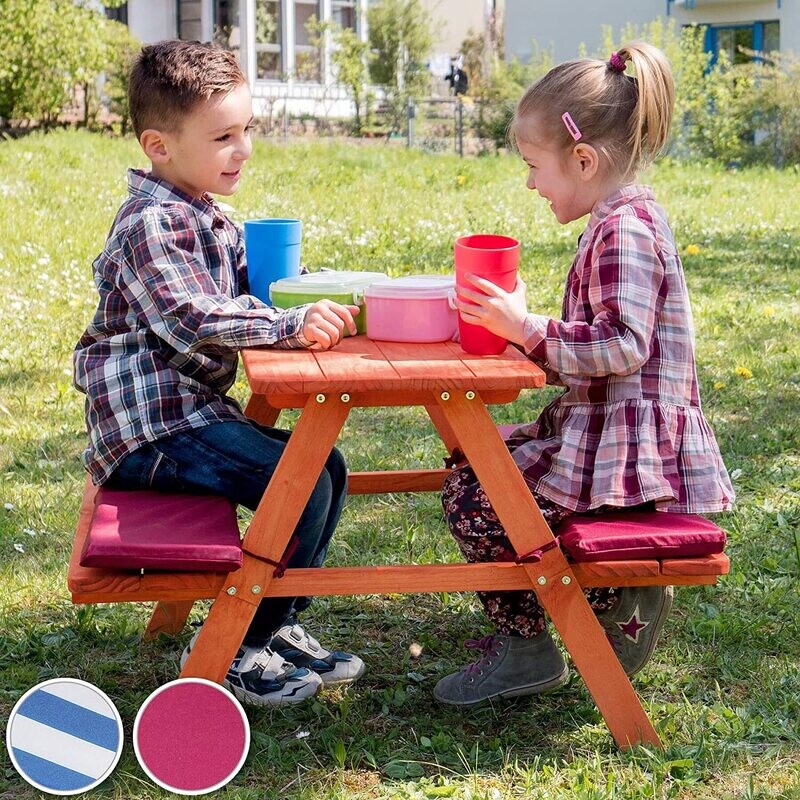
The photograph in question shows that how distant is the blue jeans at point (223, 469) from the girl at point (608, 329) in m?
0.31

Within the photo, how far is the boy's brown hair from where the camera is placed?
265 cm

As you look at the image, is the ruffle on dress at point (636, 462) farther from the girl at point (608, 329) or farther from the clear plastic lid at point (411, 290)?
the clear plastic lid at point (411, 290)

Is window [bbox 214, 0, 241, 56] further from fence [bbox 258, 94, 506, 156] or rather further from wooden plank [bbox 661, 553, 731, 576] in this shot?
wooden plank [bbox 661, 553, 731, 576]

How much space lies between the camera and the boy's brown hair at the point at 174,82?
8.69 ft

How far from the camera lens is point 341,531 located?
3789 mm

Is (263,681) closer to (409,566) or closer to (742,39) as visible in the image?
(409,566)

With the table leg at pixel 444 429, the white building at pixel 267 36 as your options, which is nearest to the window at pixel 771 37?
the white building at pixel 267 36

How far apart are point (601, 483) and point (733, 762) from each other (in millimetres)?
623

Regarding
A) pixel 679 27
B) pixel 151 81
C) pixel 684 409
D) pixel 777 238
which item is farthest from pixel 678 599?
pixel 679 27

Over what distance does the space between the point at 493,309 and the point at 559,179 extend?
44 centimetres

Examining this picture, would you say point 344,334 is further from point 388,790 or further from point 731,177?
point 731,177

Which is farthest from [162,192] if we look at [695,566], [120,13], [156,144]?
[120,13]

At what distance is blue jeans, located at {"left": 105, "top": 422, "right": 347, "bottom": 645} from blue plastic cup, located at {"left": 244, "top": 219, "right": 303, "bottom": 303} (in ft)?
1.14

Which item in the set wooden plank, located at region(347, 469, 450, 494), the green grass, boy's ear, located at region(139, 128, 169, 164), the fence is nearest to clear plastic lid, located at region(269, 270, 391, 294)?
boy's ear, located at region(139, 128, 169, 164)
